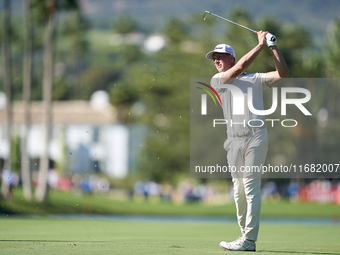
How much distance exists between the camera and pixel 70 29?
113 meters

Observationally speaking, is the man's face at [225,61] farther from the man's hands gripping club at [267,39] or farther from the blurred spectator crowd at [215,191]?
the blurred spectator crowd at [215,191]

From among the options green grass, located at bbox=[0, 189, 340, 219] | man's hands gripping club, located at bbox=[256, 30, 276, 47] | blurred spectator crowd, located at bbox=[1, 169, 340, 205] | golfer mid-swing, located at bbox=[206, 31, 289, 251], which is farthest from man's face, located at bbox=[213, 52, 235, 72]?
blurred spectator crowd, located at bbox=[1, 169, 340, 205]

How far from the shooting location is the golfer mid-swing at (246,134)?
7539mm

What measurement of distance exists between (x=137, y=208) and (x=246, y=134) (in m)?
29.2

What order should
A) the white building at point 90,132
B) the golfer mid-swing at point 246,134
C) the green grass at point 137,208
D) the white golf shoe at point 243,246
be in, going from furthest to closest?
the white building at point 90,132
the green grass at point 137,208
the white golf shoe at point 243,246
the golfer mid-swing at point 246,134

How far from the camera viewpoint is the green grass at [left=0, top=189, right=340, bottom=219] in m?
32.7

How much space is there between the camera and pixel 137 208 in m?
36.5

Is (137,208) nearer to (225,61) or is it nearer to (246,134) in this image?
(225,61)

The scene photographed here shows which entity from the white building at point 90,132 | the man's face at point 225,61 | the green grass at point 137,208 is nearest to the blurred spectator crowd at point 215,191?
the green grass at point 137,208

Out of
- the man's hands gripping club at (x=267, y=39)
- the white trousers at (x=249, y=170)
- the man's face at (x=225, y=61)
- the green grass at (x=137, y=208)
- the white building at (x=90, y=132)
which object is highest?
the white building at (x=90, y=132)

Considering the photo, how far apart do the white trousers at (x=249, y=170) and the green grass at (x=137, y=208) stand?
76.8 feet

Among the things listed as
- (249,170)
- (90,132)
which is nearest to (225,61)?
(249,170)

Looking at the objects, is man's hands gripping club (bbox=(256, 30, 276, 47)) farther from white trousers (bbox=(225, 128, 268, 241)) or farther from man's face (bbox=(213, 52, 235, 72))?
white trousers (bbox=(225, 128, 268, 241))

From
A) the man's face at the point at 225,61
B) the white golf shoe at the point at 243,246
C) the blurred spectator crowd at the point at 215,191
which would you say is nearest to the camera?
the white golf shoe at the point at 243,246
